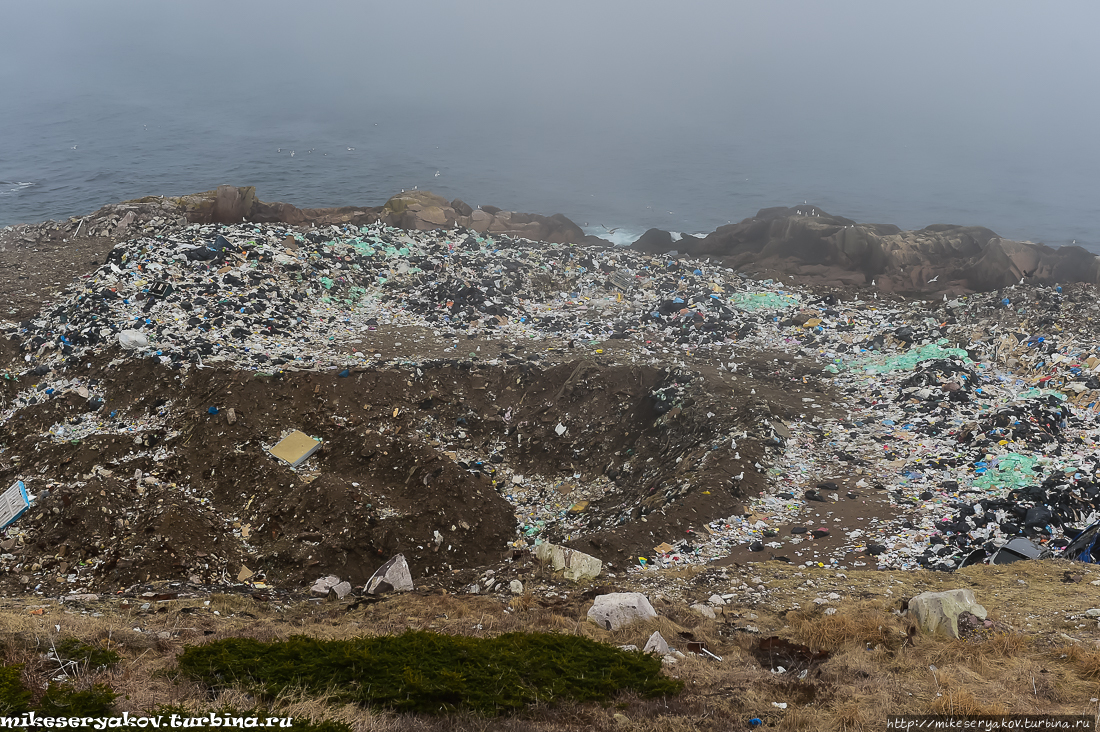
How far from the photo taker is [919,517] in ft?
23.0

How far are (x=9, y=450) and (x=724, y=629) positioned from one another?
933 centimetres

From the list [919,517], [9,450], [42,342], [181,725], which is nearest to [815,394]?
[919,517]

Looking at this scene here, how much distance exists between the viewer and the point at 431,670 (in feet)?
12.4

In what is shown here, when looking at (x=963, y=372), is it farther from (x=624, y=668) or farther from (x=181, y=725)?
(x=181, y=725)

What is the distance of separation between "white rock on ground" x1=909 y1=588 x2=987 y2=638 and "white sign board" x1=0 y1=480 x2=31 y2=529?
9276 millimetres

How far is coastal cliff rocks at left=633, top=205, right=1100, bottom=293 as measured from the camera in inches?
557

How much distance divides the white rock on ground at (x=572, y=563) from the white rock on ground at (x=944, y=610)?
112 inches

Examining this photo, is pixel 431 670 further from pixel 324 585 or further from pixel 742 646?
pixel 324 585

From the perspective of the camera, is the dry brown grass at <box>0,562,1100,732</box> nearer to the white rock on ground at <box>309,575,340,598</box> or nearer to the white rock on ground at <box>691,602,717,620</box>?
the white rock on ground at <box>691,602,717,620</box>

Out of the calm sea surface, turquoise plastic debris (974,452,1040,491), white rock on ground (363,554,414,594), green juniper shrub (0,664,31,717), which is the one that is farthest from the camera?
→ the calm sea surface

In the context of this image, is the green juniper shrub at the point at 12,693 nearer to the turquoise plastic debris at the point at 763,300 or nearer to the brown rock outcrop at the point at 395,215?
the turquoise plastic debris at the point at 763,300

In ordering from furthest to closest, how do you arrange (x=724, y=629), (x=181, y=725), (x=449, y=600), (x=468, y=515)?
(x=468, y=515) < (x=449, y=600) < (x=724, y=629) < (x=181, y=725)

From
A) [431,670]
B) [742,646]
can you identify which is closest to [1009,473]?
[742,646]

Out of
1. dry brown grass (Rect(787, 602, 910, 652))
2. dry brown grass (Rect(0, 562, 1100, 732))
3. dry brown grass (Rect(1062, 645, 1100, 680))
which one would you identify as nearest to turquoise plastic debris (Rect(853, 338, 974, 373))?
dry brown grass (Rect(0, 562, 1100, 732))
